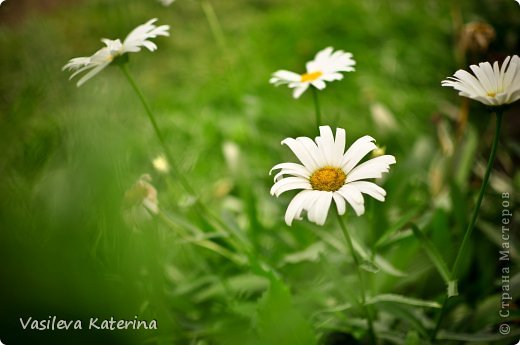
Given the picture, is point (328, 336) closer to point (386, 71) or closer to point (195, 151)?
point (195, 151)

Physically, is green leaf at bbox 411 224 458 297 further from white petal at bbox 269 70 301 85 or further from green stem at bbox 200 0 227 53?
green stem at bbox 200 0 227 53

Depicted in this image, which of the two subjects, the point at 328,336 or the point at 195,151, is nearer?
the point at 328,336

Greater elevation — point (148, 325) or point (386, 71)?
point (386, 71)

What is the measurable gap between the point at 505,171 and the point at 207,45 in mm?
1267

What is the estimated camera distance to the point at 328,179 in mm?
548

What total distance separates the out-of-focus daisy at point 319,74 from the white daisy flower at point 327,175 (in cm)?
13

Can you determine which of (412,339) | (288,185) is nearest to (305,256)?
(412,339)

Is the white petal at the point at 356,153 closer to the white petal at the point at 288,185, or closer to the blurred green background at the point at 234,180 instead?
the white petal at the point at 288,185

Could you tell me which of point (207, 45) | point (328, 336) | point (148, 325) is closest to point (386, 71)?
point (207, 45)

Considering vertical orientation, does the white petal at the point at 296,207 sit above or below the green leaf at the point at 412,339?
above

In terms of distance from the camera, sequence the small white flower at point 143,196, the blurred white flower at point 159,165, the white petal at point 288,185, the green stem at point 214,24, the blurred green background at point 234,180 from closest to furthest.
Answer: the blurred green background at point 234,180 < the white petal at point 288,185 < the small white flower at point 143,196 < the blurred white flower at point 159,165 < the green stem at point 214,24

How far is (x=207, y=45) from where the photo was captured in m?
1.95

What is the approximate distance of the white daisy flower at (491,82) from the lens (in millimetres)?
510

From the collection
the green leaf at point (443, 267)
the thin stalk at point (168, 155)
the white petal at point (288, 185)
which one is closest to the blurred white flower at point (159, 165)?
the thin stalk at point (168, 155)
